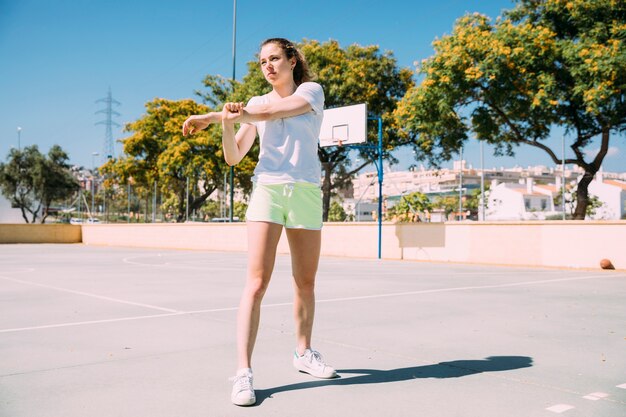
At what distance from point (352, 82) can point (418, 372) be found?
22111mm

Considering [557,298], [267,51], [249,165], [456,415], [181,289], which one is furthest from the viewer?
[249,165]

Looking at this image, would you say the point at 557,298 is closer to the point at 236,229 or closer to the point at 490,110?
the point at 490,110

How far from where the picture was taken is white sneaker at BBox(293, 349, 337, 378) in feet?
10.2

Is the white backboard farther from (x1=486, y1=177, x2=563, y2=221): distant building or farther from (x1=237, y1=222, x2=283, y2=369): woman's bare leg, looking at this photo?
(x1=486, y1=177, x2=563, y2=221): distant building

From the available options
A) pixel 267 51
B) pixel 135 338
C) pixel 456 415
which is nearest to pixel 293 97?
pixel 267 51

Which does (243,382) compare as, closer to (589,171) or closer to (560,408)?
(560,408)

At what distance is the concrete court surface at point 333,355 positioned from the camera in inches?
104

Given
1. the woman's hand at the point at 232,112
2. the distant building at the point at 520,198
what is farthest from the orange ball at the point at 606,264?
the distant building at the point at 520,198

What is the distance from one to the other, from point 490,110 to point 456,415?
53.5 feet

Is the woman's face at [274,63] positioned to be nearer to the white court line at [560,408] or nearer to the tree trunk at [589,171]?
the white court line at [560,408]

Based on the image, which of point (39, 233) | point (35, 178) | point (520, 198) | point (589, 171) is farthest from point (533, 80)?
point (520, 198)

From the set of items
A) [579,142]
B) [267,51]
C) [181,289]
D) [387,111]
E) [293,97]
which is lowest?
[181,289]

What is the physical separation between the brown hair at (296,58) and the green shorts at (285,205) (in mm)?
643

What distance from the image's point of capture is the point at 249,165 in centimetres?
3356
